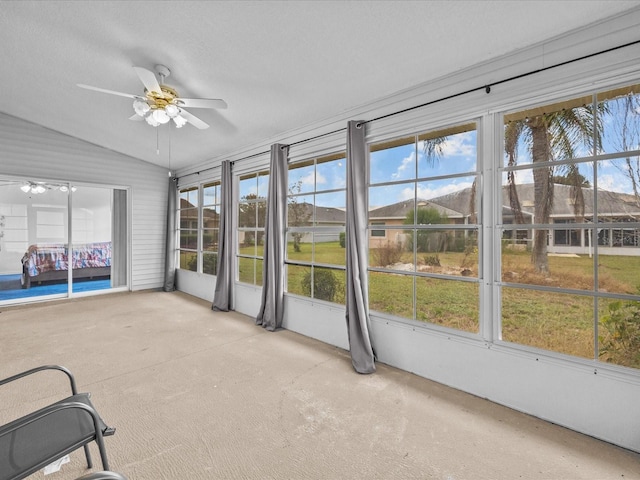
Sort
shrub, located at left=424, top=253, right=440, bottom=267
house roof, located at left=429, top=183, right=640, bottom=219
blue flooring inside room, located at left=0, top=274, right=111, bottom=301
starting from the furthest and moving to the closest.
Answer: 1. blue flooring inside room, located at left=0, top=274, right=111, bottom=301
2. shrub, located at left=424, top=253, right=440, bottom=267
3. house roof, located at left=429, top=183, right=640, bottom=219

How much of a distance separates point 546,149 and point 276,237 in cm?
294

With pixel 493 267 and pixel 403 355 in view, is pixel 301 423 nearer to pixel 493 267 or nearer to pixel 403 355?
pixel 403 355

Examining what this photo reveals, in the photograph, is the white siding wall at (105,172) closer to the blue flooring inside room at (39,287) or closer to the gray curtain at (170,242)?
the gray curtain at (170,242)

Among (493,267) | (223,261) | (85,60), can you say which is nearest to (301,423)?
(493,267)

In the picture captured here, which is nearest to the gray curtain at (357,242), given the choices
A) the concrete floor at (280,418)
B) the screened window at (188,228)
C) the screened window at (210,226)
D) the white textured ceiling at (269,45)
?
the concrete floor at (280,418)

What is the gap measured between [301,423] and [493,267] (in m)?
1.82

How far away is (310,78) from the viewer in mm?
2766

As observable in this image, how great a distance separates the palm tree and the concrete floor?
1325 millimetres

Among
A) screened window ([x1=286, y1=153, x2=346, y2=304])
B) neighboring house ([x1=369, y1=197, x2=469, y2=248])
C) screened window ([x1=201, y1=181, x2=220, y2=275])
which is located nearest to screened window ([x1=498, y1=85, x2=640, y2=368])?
neighboring house ([x1=369, y1=197, x2=469, y2=248])

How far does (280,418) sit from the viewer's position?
2.08 metres

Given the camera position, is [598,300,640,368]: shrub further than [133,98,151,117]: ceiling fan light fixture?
No

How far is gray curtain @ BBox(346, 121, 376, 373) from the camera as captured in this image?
2.91 metres

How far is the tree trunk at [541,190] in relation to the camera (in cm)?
226

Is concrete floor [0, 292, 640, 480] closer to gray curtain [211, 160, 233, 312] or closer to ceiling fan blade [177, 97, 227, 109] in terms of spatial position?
gray curtain [211, 160, 233, 312]
